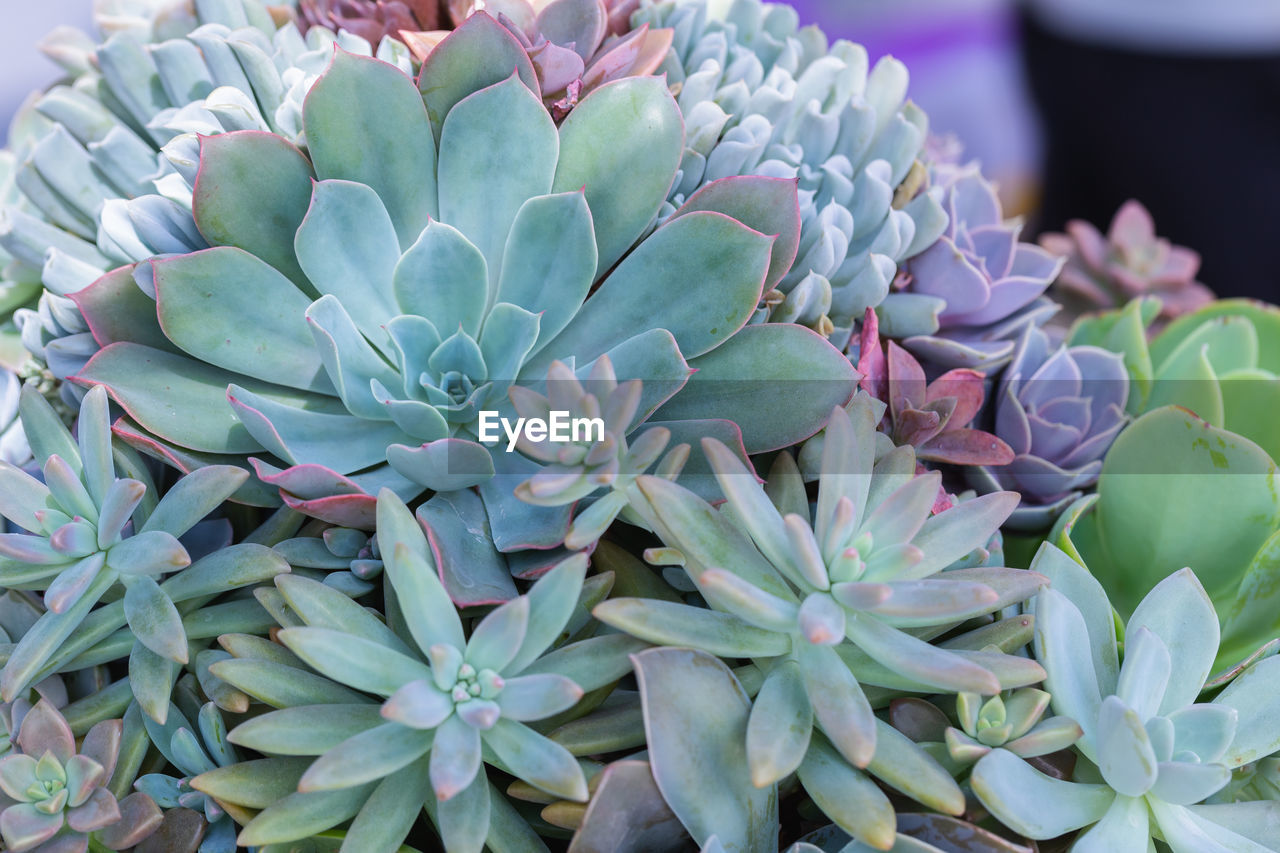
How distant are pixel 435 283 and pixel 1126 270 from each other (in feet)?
2.50

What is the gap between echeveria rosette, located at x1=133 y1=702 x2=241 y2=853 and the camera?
529 mm

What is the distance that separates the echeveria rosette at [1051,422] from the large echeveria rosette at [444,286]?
0.63ft

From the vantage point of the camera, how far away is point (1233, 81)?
2312mm

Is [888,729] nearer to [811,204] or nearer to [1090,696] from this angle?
[1090,696]

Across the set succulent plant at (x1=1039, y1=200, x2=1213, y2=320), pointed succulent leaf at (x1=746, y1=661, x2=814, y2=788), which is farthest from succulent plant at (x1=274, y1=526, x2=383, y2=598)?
succulent plant at (x1=1039, y1=200, x2=1213, y2=320)

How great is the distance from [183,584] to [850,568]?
0.35 meters

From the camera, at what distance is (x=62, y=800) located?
516 millimetres

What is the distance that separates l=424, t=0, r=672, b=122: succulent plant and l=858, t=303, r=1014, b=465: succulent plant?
0.23 metres

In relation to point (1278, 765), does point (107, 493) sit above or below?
above

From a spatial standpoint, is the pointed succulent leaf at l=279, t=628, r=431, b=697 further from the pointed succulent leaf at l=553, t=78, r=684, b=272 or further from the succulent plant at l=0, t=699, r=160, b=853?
the pointed succulent leaf at l=553, t=78, r=684, b=272

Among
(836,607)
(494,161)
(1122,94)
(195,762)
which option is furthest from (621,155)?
(1122,94)

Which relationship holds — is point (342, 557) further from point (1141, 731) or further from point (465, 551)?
point (1141, 731)

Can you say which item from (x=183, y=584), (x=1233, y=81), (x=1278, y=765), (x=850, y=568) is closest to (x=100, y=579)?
(x=183, y=584)

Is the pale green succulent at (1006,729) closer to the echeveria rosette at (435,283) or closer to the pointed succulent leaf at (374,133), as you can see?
the echeveria rosette at (435,283)
